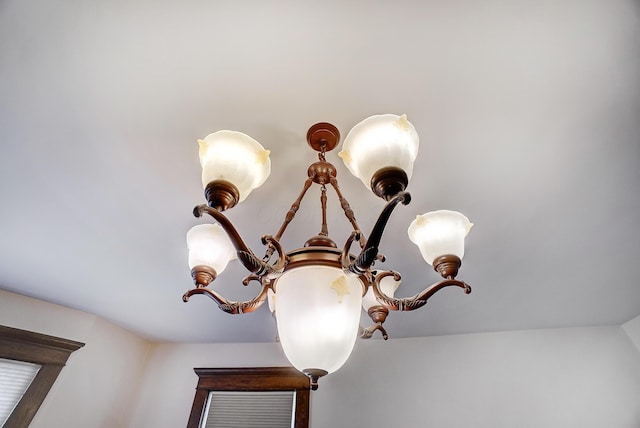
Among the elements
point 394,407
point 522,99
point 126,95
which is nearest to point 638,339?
point 394,407

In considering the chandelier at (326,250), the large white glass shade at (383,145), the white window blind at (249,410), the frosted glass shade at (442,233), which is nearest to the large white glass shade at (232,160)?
the chandelier at (326,250)

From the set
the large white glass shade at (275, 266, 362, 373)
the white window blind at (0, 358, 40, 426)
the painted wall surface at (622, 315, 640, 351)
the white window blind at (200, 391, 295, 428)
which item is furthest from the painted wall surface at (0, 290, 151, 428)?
the painted wall surface at (622, 315, 640, 351)

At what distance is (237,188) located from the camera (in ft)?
2.68

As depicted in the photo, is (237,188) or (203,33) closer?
(237,188)

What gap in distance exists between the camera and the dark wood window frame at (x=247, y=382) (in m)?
2.76

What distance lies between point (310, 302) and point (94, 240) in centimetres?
160

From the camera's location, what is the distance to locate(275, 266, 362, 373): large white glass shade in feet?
2.72

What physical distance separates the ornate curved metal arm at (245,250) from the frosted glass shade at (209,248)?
0.25 m

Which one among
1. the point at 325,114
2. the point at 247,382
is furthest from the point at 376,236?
the point at 247,382

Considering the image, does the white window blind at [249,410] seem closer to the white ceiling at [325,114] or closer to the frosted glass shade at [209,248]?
the white ceiling at [325,114]

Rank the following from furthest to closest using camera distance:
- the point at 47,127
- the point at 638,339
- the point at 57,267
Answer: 1. the point at 638,339
2. the point at 57,267
3. the point at 47,127

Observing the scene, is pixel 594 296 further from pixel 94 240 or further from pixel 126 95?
pixel 94 240

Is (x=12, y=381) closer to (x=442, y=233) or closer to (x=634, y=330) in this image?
(x=442, y=233)

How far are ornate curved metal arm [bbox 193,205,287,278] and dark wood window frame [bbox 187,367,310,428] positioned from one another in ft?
7.27
